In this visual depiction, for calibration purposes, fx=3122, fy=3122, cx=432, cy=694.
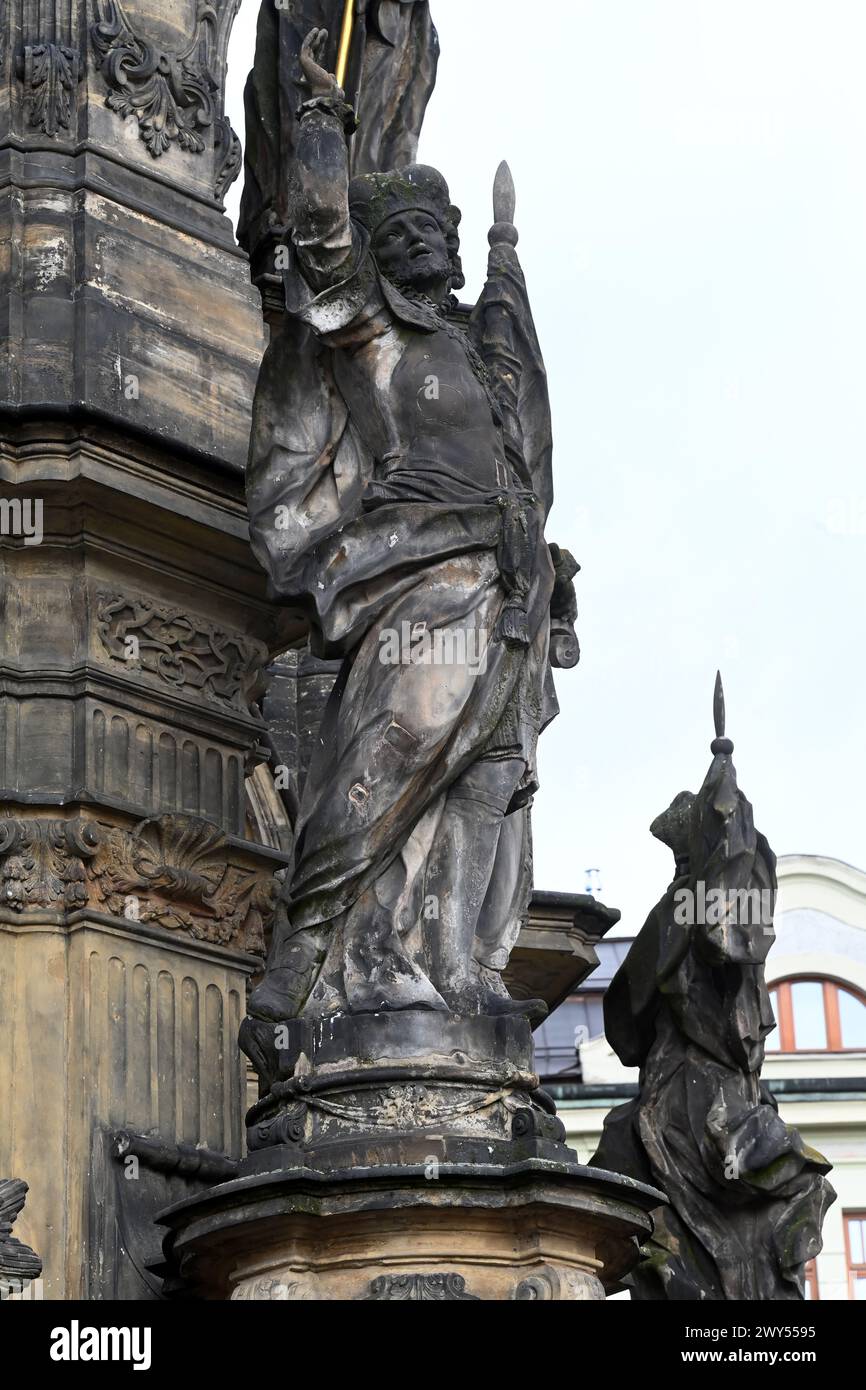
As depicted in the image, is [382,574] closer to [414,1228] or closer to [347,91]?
[414,1228]

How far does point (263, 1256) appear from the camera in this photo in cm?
926

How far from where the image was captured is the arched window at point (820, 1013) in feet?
108

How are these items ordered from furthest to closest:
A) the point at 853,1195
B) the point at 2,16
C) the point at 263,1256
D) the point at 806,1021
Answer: the point at 806,1021, the point at 853,1195, the point at 2,16, the point at 263,1256

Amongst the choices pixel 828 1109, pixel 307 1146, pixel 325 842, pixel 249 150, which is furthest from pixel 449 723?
pixel 828 1109

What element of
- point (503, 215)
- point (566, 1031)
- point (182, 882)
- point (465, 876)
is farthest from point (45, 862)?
point (566, 1031)

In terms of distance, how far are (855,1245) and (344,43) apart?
18.9 meters

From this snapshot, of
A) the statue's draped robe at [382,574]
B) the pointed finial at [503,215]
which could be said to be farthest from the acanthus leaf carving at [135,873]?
the pointed finial at [503,215]

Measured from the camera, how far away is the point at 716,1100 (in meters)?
11.8

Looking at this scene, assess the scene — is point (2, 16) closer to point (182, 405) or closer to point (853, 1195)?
point (182, 405)

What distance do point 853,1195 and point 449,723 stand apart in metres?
19.4

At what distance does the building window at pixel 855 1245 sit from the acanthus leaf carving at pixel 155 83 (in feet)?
58.7

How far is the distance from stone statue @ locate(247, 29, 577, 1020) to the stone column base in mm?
639

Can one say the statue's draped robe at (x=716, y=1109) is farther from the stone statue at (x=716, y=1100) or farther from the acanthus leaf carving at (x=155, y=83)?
the acanthus leaf carving at (x=155, y=83)

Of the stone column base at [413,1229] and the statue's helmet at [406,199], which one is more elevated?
the statue's helmet at [406,199]
